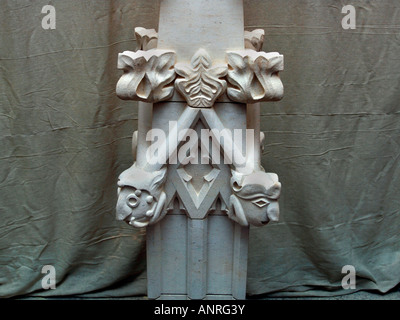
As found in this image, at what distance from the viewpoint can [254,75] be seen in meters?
1.17

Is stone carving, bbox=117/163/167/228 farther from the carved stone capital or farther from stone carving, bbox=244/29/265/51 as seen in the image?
stone carving, bbox=244/29/265/51

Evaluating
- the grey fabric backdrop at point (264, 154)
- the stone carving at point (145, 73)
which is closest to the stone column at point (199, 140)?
the stone carving at point (145, 73)

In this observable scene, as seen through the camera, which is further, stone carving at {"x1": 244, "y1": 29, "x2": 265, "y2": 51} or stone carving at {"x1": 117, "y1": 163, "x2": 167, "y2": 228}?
stone carving at {"x1": 244, "y1": 29, "x2": 265, "y2": 51}

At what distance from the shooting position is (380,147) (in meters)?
1.77

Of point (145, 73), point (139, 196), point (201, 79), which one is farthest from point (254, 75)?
point (139, 196)

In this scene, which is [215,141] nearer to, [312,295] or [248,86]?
[248,86]

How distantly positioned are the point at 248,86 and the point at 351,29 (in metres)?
0.66

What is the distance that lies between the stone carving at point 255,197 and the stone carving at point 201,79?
0.61ft

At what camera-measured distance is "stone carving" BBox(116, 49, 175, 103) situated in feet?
3.78

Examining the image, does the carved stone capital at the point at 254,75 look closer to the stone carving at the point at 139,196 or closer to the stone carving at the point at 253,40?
the stone carving at the point at 253,40

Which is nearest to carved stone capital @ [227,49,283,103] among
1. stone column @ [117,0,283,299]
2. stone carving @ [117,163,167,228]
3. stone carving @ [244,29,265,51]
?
stone column @ [117,0,283,299]

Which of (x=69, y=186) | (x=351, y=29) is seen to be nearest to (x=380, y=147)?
(x=351, y=29)

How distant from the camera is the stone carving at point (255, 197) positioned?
1.19 metres

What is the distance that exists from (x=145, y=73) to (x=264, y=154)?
698 millimetres
